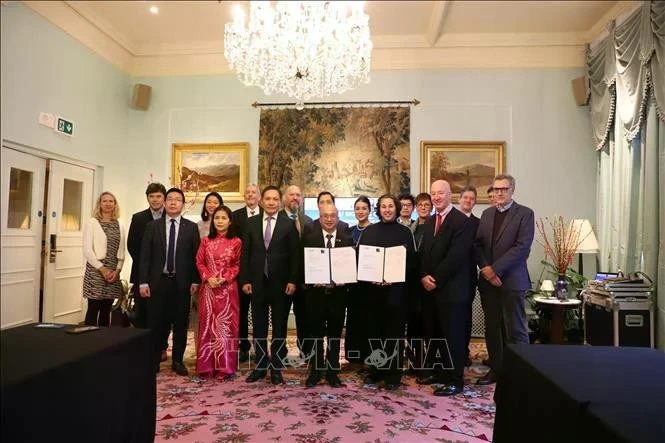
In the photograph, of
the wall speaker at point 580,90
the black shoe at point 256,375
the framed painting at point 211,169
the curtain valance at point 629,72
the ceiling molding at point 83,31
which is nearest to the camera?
the black shoe at point 256,375

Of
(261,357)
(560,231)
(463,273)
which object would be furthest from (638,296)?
(261,357)

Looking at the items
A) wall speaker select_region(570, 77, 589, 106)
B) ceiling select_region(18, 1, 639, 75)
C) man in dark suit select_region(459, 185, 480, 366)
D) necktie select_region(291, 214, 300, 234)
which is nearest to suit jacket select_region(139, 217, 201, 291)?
necktie select_region(291, 214, 300, 234)

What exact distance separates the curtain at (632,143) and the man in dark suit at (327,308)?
9.58 ft

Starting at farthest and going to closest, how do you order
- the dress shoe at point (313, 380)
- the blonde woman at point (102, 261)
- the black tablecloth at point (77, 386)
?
the blonde woman at point (102, 261) < the dress shoe at point (313, 380) < the black tablecloth at point (77, 386)

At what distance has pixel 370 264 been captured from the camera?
3012 millimetres

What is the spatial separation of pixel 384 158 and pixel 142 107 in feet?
11.7

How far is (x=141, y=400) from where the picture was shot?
5.55ft

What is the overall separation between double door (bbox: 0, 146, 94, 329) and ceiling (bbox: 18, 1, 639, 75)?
5.56ft

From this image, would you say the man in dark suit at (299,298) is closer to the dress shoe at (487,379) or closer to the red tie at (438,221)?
the red tie at (438,221)

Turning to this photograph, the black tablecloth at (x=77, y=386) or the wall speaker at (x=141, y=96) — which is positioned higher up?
the wall speaker at (x=141, y=96)

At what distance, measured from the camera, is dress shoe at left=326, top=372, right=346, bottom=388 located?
3059mm

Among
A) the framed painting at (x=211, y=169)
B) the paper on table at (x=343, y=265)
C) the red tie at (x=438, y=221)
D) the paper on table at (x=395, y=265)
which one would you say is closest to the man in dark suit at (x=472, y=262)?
the red tie at (x=438, y=221)

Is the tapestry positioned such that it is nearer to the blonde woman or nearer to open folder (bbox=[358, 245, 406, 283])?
the blonde woman

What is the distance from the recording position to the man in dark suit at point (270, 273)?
3.17 metres
